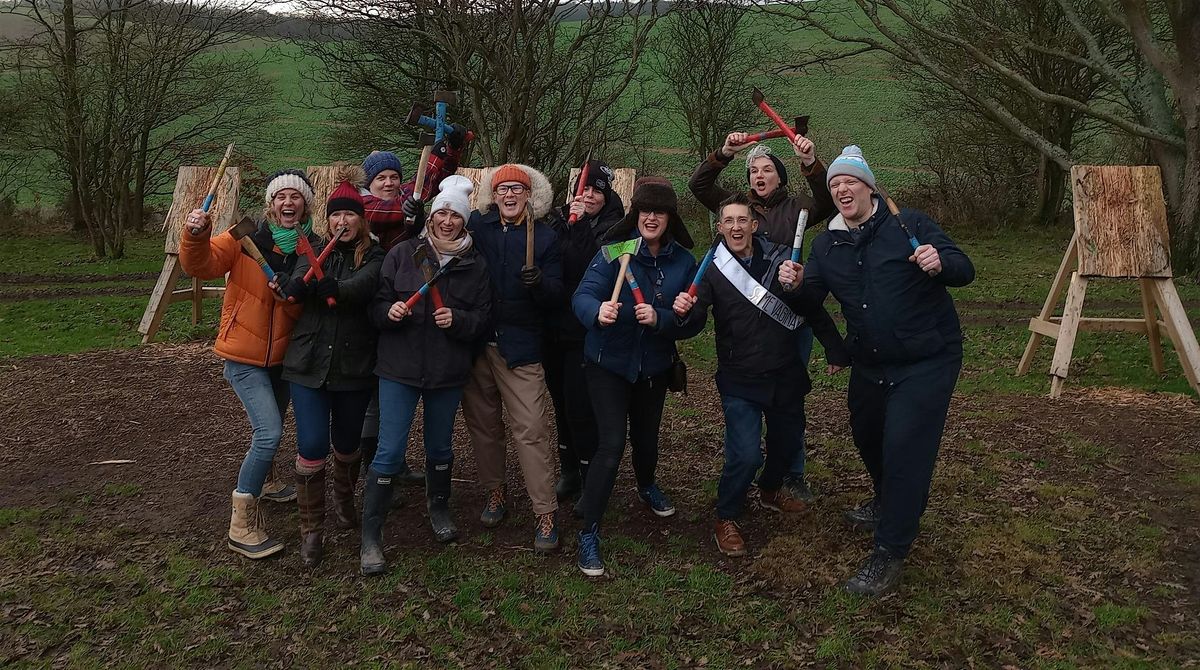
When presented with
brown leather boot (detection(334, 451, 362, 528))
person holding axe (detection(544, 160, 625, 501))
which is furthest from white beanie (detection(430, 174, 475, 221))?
brown leather boot (detection(334, 451, 362, 528))

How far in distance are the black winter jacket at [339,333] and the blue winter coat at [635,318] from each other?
1.06 metres

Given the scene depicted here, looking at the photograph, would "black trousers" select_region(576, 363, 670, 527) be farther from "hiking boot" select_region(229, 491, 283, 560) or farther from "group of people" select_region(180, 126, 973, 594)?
"hiking boot" select_region(229, 491, 283, 560)

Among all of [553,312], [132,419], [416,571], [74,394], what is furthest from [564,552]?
[74,394]

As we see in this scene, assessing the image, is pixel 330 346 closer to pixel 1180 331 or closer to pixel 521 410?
pixel 521 410

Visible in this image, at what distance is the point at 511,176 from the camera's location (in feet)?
14.7

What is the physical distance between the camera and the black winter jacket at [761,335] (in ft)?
14.5

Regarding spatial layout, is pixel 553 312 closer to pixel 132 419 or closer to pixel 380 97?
pixel 132 419

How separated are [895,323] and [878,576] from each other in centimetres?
125

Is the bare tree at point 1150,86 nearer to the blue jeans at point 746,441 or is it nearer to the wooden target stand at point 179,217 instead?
the wooden target stand at point 179,217

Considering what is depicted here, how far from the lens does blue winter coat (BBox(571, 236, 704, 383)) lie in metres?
4.26

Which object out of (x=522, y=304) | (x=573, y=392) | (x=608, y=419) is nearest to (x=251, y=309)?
(x=522, y=304)

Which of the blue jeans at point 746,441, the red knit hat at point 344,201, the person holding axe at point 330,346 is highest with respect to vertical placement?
the red knit hat at point 344,201

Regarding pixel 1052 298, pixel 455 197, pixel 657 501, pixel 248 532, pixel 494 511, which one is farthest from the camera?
pixel 1052 298

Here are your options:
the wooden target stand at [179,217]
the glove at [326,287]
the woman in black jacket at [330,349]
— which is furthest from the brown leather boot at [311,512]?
the wooden target stand at [179,217]
